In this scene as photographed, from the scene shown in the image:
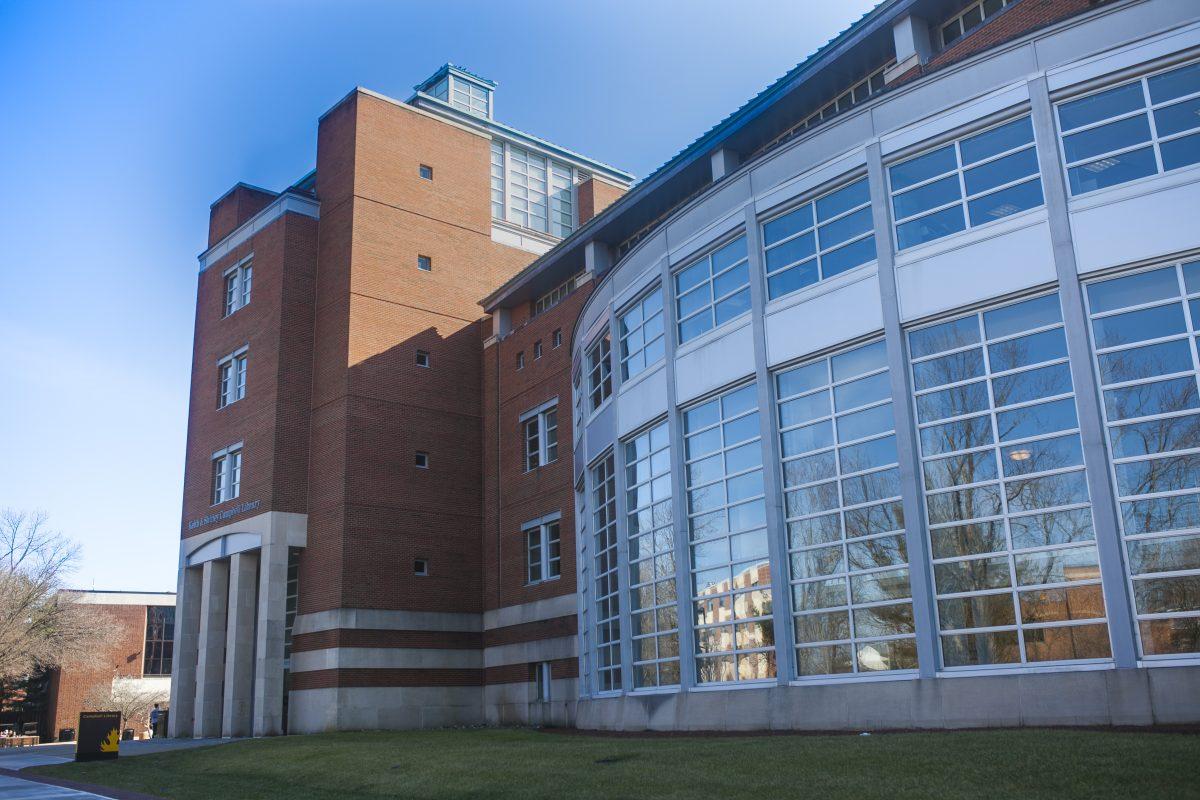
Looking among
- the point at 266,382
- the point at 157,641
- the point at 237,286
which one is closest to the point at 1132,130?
the point at 266,382

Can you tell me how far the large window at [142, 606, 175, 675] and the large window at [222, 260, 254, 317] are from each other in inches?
1368

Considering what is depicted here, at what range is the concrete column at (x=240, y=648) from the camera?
113 feet

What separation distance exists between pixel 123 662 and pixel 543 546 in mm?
44519

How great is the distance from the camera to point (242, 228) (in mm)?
40750

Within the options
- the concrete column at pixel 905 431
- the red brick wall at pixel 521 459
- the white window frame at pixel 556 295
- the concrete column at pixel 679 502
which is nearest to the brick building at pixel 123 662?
the red brick wall at pixel 521 459

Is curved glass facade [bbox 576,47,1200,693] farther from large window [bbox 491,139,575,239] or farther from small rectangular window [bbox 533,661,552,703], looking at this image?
large window [bbox 491,139,575,239]

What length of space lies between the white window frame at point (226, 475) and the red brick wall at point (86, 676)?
26708 millimetres

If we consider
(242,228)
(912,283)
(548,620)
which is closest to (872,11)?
(912,283)

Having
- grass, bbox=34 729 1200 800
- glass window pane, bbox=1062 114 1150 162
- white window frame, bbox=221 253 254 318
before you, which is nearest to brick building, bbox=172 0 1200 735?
glass window pane, bbox=1062 114 1150 162

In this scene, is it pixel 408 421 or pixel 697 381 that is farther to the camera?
pixel 408 421

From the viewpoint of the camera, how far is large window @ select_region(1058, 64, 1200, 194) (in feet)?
47.1

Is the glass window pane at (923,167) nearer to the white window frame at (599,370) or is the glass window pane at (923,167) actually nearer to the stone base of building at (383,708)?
the white window frame at (599,370)

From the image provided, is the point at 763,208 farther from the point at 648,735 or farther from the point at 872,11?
the point at 648,735

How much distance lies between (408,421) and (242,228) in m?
11.0
